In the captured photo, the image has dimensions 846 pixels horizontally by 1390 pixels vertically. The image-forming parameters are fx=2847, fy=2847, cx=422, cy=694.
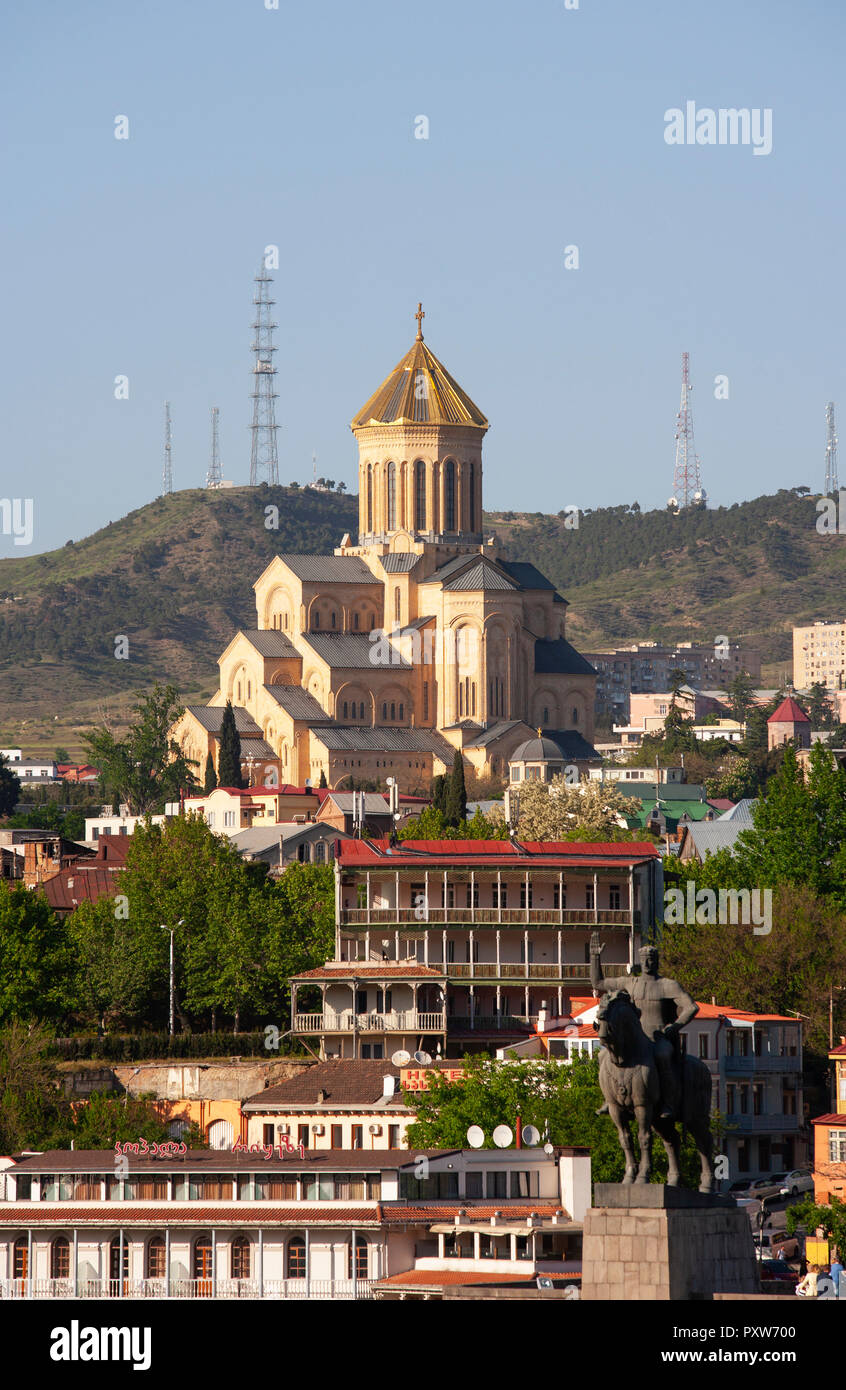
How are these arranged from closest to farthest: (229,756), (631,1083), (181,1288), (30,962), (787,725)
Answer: (631,1083), (181,1288), (30,962), (229,756), (787,725)

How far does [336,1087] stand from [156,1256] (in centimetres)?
1591

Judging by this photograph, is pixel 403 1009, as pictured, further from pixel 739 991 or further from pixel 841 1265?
pixel 841 1265

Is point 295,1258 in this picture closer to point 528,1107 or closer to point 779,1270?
point 779,1270

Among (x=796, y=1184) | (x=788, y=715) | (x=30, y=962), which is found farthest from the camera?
(x=788, y=715)

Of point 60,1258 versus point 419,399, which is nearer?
point 60,1258

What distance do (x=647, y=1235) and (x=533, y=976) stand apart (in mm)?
45143

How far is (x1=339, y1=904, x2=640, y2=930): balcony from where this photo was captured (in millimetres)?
72625

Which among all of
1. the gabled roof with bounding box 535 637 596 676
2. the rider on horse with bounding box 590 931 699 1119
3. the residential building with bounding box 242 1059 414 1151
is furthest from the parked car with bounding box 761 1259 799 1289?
the gabled roof with bounding box 535 637 596 676

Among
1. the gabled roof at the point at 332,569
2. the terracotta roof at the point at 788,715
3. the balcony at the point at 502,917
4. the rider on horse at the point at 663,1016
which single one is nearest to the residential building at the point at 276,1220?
the rider on horse at the point at 663,1016

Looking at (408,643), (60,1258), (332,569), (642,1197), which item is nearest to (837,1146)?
(60,1258)

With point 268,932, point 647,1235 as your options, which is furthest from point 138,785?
point 647,1235

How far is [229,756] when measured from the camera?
13250 cm

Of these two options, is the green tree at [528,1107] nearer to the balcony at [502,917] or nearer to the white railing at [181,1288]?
the white railing at [181,1288]

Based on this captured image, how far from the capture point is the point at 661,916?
78688 millimetres
